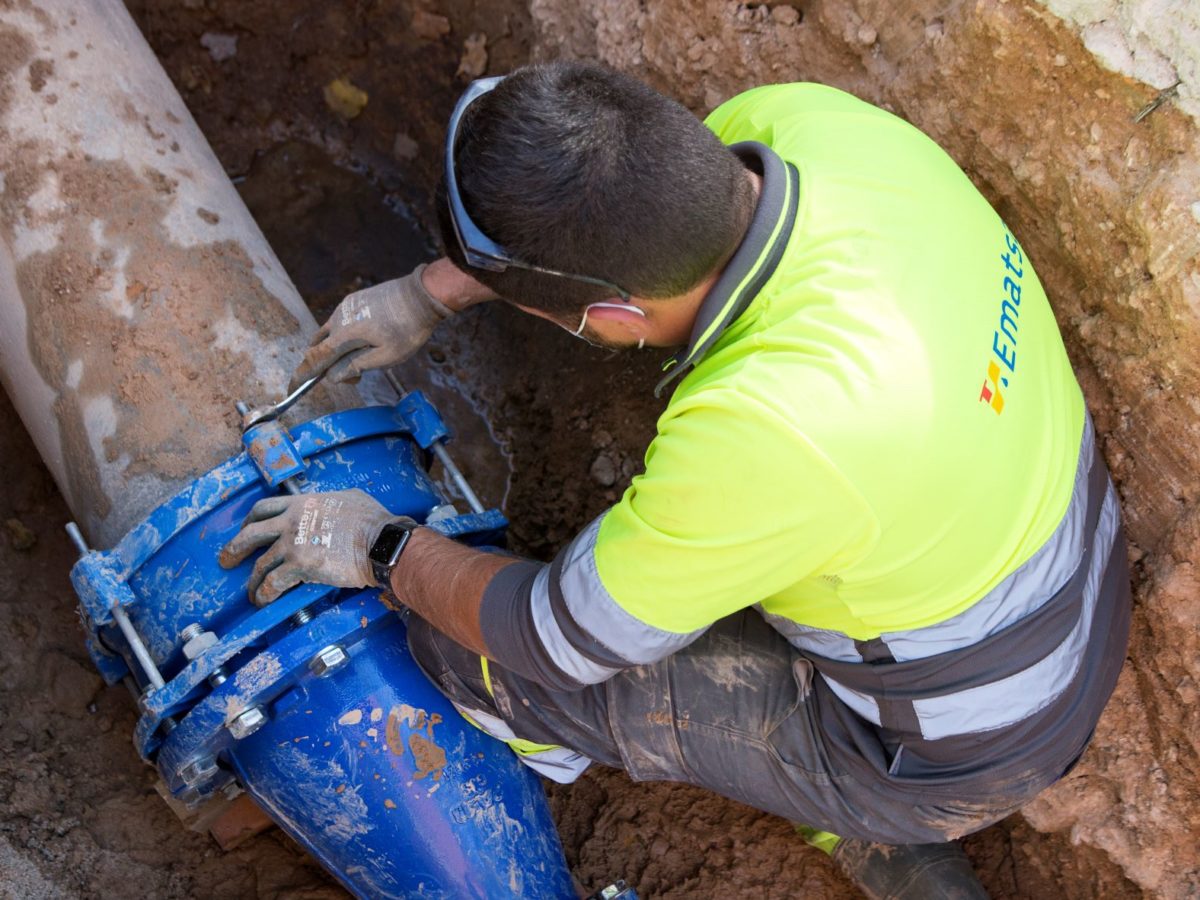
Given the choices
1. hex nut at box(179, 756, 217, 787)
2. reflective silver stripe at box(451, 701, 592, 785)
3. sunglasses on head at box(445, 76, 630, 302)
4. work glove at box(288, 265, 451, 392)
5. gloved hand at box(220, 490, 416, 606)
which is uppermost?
sunglasses on head at box(445, 76, 630, 302)

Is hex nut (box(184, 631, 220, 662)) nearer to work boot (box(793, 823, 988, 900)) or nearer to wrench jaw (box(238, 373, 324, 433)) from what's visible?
wrench jaw (box(238, 373, 324, 433))

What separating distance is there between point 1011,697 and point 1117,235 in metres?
0.99

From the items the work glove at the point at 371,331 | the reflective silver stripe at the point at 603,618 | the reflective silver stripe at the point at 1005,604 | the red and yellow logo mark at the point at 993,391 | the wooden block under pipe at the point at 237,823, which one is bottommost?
the wooden block under pipe at the point at 237,823

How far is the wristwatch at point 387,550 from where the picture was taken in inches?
80.8

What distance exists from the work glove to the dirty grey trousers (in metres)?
0.57

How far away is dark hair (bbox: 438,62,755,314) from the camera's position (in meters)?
1.64

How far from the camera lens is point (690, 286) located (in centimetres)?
176

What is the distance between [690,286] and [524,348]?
1.78 meters

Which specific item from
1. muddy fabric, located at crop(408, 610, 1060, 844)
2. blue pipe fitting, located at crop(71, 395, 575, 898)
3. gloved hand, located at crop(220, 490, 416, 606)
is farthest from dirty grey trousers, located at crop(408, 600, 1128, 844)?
gloved hand, located at crop(220, 490, 416, 606)

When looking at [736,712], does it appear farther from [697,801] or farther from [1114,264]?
[1114,264]

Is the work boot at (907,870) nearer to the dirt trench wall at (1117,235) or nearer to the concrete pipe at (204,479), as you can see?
the dirt trench wall at (1117,235)

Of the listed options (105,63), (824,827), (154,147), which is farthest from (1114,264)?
(105,63)

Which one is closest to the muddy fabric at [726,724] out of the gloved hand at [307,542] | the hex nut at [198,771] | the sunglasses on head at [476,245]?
the gloved hand at [307,542]

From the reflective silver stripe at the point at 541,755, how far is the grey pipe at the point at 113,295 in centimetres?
75
